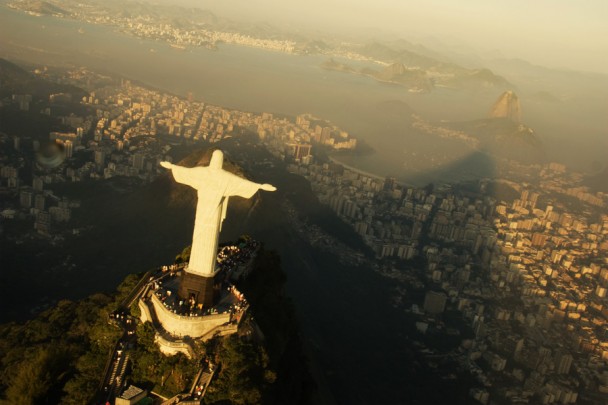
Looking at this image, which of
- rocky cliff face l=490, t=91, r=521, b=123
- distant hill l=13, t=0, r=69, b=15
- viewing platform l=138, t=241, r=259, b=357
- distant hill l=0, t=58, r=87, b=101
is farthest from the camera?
distant hill l=13, t=0, r=69, b=15

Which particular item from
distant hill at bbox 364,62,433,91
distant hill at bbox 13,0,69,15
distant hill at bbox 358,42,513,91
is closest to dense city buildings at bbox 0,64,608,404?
distant hill at bbox 13,0,69,15

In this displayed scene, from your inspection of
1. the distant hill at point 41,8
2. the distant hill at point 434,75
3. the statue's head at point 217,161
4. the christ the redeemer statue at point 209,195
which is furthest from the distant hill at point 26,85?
the distant hill at point 434,75

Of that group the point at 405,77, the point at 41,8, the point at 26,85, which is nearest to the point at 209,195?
the point at 26,85

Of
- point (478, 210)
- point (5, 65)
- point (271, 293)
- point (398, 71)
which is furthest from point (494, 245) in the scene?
point (398, 71)

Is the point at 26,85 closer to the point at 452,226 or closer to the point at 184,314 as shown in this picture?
the point at 452,226

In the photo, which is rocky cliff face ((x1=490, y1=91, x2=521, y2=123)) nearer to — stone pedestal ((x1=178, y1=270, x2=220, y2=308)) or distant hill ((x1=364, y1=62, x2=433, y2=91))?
distant hill ((x1=364, y1=62, x2=433, y2=91))

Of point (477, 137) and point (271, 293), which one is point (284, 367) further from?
point (477, 137)
